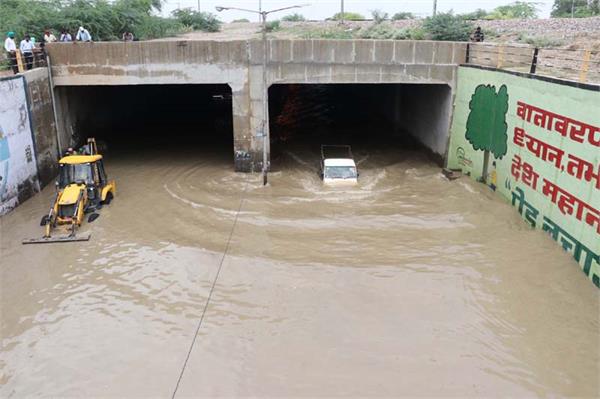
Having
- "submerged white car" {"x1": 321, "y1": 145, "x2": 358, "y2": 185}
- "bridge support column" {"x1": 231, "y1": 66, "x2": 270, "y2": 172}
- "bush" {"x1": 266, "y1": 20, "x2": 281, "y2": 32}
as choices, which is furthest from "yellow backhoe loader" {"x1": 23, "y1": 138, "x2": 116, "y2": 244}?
"bush" {"x1": 266, "y1": 20, "x2": 281, "y2": 32}

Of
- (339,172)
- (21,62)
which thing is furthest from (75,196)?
(339,172)

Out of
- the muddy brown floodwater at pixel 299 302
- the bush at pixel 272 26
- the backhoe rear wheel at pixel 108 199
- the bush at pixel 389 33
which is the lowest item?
the muddy brown floodwater at pixel 299 302

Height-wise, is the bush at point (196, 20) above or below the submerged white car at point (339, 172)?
above

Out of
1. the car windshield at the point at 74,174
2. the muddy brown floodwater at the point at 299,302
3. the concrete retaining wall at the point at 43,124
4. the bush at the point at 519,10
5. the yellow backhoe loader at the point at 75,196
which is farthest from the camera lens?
the bush at the point at 519,10

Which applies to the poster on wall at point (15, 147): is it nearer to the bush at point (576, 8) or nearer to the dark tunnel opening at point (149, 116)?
the dark tunnel opening at point (149, 116)

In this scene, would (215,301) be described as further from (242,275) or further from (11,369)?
(11,369)

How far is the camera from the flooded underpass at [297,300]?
35.2 feet

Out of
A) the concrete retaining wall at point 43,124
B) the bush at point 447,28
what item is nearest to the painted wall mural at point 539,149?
the bush at point 447,28

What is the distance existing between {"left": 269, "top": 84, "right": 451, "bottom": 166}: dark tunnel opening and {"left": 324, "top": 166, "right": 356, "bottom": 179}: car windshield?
4.41 meters

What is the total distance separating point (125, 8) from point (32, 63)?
1717 centimetres

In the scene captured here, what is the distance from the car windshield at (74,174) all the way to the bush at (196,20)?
1691 inches

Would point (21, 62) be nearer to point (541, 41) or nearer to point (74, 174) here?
point (74, 174)

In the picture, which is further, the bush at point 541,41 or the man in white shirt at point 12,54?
the bush at point 541,41

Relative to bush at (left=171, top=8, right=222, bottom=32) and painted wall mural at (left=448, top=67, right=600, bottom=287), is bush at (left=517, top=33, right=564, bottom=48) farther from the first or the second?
bush at (left=171, top=8, right=222, bottom=32)
